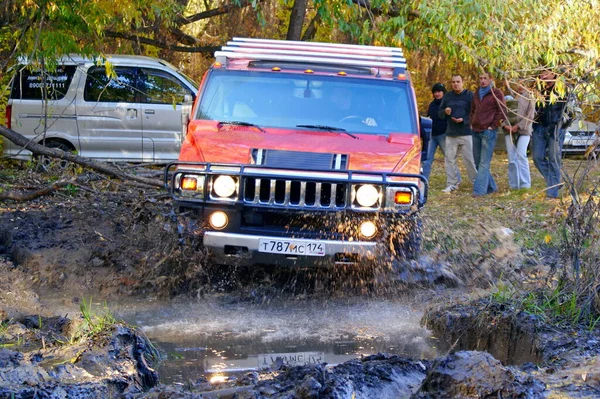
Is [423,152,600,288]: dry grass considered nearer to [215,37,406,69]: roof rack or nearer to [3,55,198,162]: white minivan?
[215,37,406,69]: roof rack

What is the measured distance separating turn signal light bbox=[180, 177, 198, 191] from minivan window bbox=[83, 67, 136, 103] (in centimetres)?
782

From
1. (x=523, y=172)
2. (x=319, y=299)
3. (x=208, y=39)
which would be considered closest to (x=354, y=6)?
(x=523, y=172)

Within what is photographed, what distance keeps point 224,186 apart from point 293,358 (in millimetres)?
1613

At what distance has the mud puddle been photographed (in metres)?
5.29

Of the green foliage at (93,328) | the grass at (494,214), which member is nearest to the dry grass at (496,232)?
the grass at (494,214)

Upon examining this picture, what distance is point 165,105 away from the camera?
1444cm

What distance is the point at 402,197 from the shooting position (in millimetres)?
6426

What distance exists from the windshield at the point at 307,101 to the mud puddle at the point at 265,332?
60.7 inches

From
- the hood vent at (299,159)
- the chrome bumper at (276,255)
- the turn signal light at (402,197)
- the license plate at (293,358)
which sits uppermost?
Answer: the hood vent at (299,159)

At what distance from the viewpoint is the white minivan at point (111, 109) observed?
13.9 m

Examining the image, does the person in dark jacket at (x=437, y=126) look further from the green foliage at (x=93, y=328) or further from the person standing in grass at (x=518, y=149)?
the green foliage at (x=93, y=328)

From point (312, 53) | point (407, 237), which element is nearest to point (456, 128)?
point (312, 53)

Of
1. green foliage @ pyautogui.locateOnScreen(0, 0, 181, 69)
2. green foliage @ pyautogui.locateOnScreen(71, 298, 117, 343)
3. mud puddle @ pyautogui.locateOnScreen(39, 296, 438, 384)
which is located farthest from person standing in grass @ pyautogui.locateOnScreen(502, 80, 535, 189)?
green foliage @ pyautogui.locateOnScreen(71, 298, 117, 343)

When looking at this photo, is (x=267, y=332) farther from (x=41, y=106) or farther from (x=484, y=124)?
(x=41, y=106)
